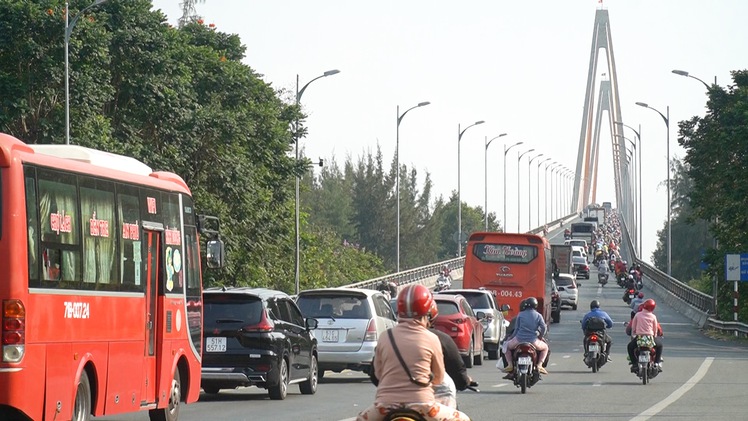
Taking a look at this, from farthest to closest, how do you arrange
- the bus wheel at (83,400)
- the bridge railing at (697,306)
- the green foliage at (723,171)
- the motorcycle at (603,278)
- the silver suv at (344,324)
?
the motorcycle at (603,278)
the green foliage at (723,171)
the bridge railing at (697,306)
the silver suv at (344,324)
the bus wheel at (83,400)

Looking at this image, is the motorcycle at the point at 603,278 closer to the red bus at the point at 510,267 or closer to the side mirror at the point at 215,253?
the red bus at the point at 510,267

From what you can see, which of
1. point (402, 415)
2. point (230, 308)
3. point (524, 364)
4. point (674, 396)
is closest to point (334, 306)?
point (524, 364)

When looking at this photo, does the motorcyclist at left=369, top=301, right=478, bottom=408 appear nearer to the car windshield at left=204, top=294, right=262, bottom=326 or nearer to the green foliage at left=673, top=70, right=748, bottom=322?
the car windshield at left=204, top=294, right=262, bottom=326

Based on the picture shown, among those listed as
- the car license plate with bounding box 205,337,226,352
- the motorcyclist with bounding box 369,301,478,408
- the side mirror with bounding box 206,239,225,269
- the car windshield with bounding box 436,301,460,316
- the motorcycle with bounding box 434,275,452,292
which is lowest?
the motorcycle with bounding box 434,275,452,292

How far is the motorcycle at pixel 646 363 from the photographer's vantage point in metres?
27.8

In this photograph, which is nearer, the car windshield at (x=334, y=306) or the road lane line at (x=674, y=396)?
the road lane line at (x=674, y=396)

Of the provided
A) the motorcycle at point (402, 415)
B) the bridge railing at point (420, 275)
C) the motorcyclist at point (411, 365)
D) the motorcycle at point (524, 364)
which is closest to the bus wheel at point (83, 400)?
the motorcyclist at point (411, 365)

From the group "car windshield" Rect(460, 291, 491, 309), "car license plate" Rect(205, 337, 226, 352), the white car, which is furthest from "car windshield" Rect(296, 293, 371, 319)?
the white car

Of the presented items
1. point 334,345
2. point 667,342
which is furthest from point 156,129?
point 334,345

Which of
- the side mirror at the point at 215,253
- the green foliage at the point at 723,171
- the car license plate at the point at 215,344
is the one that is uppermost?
the green foliage at the point at 723,171

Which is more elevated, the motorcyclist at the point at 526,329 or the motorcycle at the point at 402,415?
the motorcycle at the point at 402,415

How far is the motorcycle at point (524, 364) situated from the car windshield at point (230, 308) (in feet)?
15.5

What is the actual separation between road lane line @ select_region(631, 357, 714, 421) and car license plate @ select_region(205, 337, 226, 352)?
5.91m

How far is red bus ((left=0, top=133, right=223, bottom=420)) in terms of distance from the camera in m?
13.6
